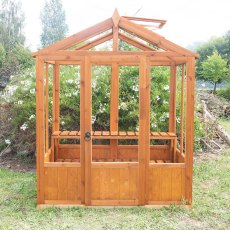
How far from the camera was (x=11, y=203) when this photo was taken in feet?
16.1

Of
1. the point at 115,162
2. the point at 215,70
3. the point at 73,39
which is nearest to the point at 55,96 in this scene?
the point at 73,39

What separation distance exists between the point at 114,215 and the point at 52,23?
38.4m

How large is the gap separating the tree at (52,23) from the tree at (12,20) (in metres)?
3.32

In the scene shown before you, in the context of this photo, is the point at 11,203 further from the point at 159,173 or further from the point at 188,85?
the point at 188,85

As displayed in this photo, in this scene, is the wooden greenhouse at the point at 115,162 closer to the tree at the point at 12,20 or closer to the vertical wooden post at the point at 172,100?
the vertical wooden post at the point at 172,100

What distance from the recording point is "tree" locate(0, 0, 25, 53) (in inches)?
1395

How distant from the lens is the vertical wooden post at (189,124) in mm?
4547

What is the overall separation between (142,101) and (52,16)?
3836 cm

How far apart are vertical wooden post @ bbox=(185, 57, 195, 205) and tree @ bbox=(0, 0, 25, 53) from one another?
108ft

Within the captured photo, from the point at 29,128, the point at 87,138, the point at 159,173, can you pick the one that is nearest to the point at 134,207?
the point at 159,173

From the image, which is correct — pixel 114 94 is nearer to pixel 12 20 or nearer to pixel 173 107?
pixel 173 107

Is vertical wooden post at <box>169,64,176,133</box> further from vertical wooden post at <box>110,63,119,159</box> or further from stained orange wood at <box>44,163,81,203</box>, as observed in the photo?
stained orange wood at <box>44,163,81,203</box>

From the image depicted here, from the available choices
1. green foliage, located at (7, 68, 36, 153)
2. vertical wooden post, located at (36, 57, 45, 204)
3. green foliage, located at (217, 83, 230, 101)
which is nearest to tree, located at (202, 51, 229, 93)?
green foliage, located at (217, 83, 230, 101)

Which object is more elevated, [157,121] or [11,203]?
[157,121]
